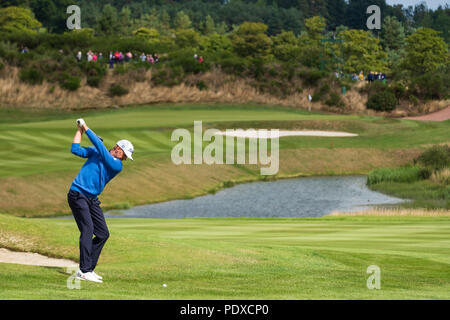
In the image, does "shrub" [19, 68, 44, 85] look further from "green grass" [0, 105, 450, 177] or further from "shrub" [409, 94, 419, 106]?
"shrub" [409, 94, 419, 106]

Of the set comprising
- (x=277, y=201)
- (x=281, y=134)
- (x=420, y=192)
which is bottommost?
(x=277, y=201)

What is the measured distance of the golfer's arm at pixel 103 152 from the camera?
12.6 m

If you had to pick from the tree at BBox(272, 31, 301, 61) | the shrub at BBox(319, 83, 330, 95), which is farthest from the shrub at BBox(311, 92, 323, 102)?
the tree at BBox(272, 31, 301, 61)

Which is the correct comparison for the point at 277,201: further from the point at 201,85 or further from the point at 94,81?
the point at 201,85

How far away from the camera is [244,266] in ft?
50.0

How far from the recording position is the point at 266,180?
165 ft

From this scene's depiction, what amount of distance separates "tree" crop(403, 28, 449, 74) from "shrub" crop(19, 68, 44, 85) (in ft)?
144

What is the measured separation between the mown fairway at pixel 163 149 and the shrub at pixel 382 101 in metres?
7.49

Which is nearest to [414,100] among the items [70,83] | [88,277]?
[70,83]

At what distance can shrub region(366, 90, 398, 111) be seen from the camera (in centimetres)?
7603

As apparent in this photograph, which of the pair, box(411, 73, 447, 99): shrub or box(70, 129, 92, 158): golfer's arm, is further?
box(411, 73, 447, 99): shrub

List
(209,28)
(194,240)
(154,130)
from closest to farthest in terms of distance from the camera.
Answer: (194,240) → (154,130) → (209,28)

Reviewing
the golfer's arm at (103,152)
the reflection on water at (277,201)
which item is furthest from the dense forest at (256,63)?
the golfer's arm at (103,152)

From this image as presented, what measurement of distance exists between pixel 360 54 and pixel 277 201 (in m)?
70.4
